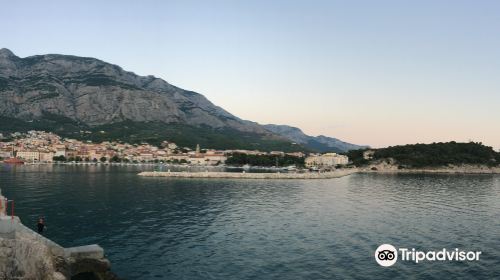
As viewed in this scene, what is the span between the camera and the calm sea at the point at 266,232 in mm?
28734

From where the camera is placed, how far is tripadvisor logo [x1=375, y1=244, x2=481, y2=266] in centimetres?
3092

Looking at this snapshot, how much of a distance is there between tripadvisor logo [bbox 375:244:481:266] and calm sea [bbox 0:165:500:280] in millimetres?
738

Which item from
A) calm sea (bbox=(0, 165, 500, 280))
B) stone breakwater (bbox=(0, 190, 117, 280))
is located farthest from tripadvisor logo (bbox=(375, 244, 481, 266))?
stone breakwater (bbox=(0, 190, 117, 280))

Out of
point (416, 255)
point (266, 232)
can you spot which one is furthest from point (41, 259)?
point (416, 255)

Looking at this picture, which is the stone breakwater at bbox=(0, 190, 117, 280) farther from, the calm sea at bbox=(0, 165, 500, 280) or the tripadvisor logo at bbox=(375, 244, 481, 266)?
the tripadvisor logo at bbox=(375, 244, 481, 266)

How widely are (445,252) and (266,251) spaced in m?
15.2

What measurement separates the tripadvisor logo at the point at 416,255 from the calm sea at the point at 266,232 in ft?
2.42

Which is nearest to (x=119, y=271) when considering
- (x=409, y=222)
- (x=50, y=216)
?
(x=50, y=216)

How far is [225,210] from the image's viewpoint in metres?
56.2

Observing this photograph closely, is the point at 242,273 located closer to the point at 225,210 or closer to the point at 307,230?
the point at 307,230

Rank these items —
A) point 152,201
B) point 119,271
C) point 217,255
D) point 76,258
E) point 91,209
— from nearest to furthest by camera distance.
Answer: point 76,258
point 119,271
point 217,255
point 91,209
point 152,201

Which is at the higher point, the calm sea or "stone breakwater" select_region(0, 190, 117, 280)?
"stone breakwater" select_region(0, 190, 117, 280)

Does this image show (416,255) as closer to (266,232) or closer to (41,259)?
(266,232)

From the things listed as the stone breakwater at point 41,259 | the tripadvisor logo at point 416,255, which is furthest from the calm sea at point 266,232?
the stone breakwater at point 41,259
